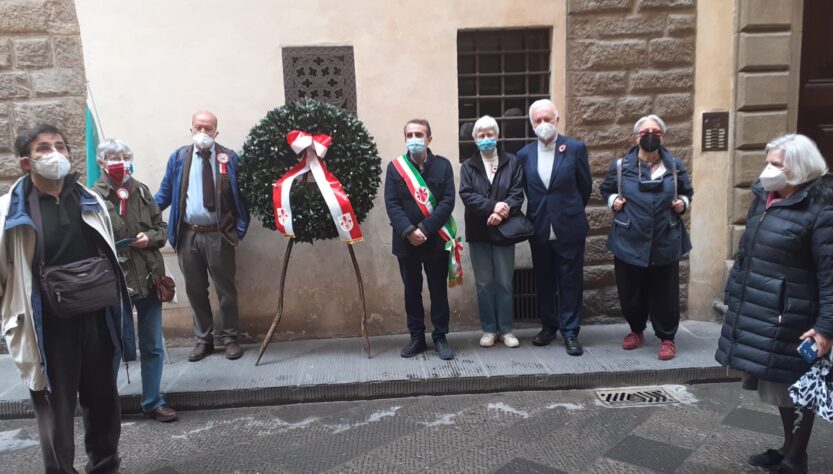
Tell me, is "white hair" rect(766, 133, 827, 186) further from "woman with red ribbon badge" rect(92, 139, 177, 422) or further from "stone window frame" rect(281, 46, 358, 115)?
"woman with red ribbon badge" rect(92, 139, 177, 422)

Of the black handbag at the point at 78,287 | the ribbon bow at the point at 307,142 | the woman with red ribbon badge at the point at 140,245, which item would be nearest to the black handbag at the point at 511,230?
the ribbon bow at the point at 307,142

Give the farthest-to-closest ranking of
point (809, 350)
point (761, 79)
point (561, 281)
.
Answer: point (761, 79) < point (561, 281) < point (809, 350)

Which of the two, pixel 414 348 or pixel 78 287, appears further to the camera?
pixel 414 348

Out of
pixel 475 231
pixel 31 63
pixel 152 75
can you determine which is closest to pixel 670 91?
pixel 475 231

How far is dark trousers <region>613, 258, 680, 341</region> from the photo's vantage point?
196 inches

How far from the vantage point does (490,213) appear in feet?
16.3

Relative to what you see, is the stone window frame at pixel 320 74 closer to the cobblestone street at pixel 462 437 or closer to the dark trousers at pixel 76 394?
the cobblestone street at pixel 462 437

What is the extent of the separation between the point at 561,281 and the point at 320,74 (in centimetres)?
274

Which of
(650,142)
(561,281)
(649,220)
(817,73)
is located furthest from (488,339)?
(817,73)

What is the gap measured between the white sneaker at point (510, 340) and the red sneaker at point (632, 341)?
2.89ft

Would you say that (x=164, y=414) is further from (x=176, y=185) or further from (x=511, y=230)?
(x=511, y=230)

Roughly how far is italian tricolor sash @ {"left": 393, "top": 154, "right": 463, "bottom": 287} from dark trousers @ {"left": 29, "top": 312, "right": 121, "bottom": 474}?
7.96 feet

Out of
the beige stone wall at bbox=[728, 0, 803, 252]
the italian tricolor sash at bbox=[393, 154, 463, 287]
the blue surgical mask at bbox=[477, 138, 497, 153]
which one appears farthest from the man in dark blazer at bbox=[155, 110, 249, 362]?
the beige stone wall at bbox=[728, 0, 803, 252]

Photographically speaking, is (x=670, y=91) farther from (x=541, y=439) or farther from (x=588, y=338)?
(x=541, y=439)
